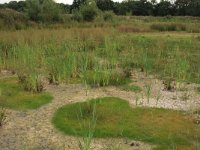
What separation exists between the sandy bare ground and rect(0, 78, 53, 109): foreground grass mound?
8.6 inches

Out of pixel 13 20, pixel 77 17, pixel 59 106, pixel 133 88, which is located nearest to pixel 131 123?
pixel 59 106

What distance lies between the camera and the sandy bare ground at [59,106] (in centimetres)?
646

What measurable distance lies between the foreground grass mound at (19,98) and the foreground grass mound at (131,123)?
73cm

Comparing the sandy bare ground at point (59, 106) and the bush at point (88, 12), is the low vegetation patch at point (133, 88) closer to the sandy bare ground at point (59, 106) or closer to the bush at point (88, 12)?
the sandy bare ground at point (59, 106)

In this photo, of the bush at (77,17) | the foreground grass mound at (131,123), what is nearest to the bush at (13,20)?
the bush at (77,17)

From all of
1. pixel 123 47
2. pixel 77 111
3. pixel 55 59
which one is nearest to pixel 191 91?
pixel 77 111

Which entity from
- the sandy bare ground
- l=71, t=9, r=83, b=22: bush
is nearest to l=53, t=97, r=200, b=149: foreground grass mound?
the sandy bare ground

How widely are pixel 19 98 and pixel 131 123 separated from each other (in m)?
2.92

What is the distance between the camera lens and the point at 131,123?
7.41 metres

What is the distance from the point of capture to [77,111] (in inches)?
314

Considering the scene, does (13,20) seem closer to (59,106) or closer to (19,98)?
(19,98)

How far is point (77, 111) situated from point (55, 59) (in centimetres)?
366

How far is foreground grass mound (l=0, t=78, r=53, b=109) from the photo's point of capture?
28.0ft

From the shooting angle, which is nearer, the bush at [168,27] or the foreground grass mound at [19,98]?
the foreground grass mound at [19,98]
